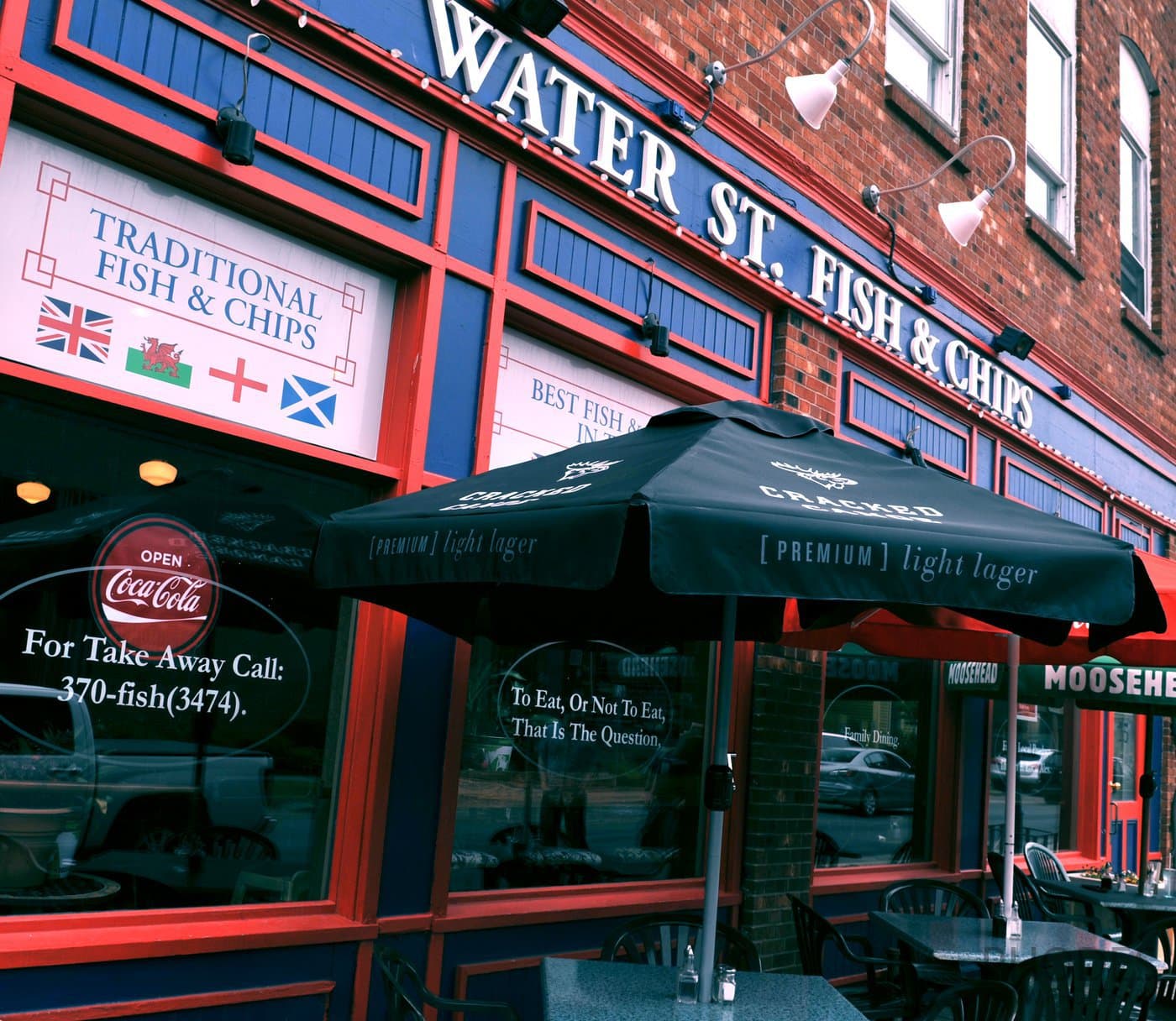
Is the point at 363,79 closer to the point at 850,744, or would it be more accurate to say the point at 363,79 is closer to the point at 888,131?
the point at 888,131

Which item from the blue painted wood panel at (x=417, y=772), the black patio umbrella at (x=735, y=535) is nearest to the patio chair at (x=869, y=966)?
the black patio umbrella at (x=735, y=535)

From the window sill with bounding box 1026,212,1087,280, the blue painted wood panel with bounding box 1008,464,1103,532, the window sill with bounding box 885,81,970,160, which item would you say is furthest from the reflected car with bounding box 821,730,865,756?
the window sill with bounding box 1026,212,1087,280

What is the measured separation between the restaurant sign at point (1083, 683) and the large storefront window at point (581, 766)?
8.15 ft

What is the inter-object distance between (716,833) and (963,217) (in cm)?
527

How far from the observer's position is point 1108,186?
11352 millimetres

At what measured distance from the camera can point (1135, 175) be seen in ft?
41.2

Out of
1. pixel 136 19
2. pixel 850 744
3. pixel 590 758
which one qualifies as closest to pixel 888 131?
pixel 850 744

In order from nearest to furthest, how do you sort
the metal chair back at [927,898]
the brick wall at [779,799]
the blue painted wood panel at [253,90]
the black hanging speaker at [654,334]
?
1. the blue painted wood panel at [253,90]
2. the black hanging speaker at [654,334]
3. the metal chair back at [927,898]
4. the brick wall at [779,799]

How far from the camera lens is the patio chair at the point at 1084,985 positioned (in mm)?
3904

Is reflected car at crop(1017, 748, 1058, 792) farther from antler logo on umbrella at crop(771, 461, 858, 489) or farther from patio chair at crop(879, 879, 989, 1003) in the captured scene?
antler logo on umbrella at crop(771, 461, 858, 489)

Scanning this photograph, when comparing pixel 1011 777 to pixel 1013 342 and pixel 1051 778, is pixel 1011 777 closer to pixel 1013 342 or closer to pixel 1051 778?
pixel 1013 342

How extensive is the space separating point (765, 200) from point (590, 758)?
330 cm

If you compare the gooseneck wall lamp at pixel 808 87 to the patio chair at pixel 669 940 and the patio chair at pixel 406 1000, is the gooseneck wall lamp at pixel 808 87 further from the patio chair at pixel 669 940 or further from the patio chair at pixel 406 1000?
the patio chair at pixel 406 1000

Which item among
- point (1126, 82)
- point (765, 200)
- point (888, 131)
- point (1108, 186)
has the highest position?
point (1126, 82)
